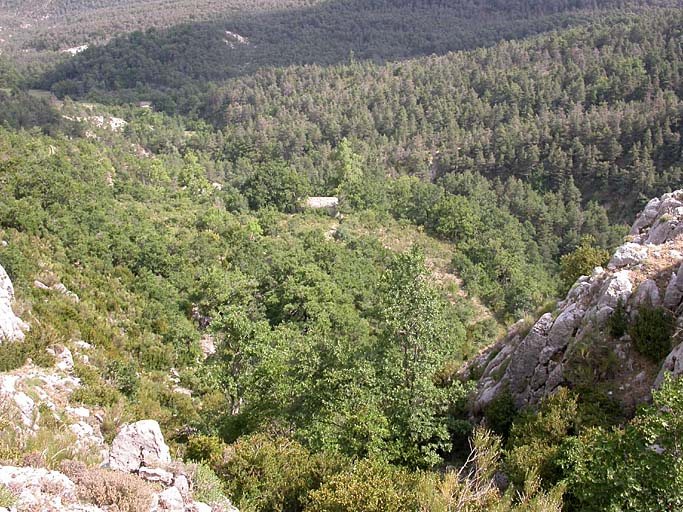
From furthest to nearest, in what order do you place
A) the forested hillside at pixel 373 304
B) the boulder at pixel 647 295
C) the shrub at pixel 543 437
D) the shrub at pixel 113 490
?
the boulder at pixel 647 295
the shrub at pixel 543 437
the forested hillside at pixel 373 304
the shrub at pixel 113 490

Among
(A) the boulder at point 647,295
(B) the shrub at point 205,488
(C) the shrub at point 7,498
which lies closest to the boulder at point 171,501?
(B) the shrub at point 205,488

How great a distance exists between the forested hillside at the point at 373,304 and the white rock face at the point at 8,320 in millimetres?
231

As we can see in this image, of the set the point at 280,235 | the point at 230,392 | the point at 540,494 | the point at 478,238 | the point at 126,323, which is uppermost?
the point at 540,494

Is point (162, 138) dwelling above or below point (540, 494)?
below

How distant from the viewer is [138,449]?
12.9 m

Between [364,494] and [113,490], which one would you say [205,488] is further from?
[364,494]

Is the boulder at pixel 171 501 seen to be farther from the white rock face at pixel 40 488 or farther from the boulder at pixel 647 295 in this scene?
the boulder at pixel 647 295

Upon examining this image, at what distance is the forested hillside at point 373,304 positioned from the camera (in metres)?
15.0

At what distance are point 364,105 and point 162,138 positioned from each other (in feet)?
168

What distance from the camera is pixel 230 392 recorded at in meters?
22.7

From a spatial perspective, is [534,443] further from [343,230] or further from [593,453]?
[343,230]

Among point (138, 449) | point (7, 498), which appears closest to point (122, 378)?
point (138, 449)

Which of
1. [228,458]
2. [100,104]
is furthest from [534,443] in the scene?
[100,104]

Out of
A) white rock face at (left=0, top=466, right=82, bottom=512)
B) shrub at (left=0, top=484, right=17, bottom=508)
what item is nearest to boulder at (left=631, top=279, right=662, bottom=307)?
white rock face at (left=0, top=466, right=82, bottom=512)
